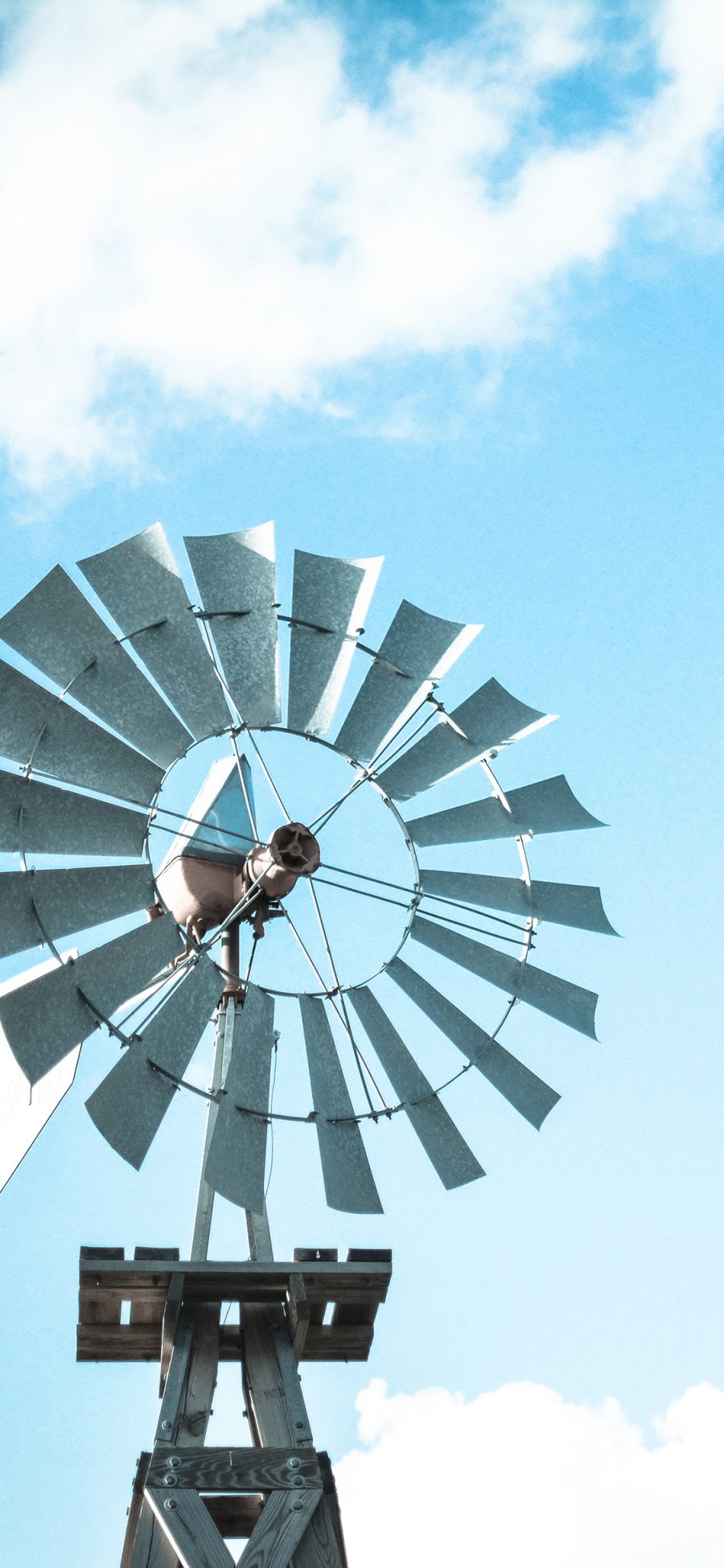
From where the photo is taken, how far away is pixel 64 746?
525cm

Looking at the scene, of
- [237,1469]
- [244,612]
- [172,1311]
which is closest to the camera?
[237,1469]

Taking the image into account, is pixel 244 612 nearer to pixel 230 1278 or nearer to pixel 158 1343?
pixel 230 1278

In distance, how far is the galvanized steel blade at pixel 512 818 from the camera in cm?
598

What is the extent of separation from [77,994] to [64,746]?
0.90 meters

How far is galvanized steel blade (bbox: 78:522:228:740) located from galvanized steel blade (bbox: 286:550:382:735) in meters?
0.38

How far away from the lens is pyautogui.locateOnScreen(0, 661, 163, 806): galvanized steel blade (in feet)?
16.9

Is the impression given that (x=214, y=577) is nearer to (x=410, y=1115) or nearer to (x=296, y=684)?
(x=296, y=684)

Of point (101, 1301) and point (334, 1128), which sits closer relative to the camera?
point (101, 1301)

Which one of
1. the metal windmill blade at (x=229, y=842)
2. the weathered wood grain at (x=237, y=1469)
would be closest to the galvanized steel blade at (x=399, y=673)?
the metal windmill blade at (x=229, y=842)

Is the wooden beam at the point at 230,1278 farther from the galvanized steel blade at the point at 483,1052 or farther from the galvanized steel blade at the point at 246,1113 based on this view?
the galvanized steel blade at the point at 483,1052

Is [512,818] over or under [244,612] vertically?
under

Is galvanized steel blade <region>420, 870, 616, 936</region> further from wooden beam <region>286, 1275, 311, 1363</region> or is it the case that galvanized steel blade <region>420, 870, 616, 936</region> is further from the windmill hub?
wooden beam <region>286, 1275, 311, 1363</region>

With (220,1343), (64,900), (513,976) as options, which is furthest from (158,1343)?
(513,976)

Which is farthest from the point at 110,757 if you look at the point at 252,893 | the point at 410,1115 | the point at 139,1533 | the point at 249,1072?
the point at 139,1533
